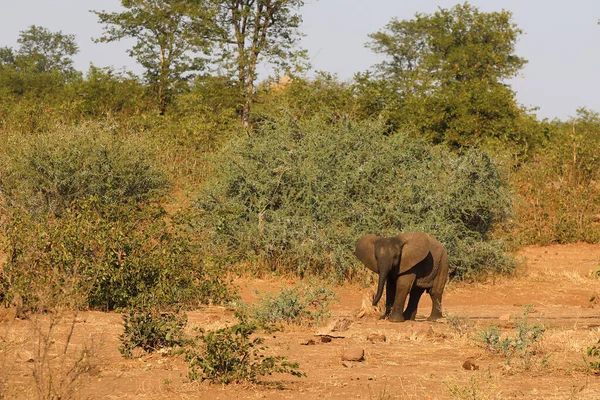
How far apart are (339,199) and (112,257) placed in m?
6.08

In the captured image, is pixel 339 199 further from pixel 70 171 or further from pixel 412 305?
pixel 70 171

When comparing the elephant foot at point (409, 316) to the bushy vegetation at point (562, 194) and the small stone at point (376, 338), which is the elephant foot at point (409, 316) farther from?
the bushy vegetation at point (562, 194)

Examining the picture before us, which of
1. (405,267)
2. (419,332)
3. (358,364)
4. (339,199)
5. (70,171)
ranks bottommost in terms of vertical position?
(419,332)

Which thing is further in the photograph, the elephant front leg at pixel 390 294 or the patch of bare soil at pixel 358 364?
the elephant front leg at pixel 390 294

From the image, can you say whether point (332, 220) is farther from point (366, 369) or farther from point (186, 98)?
point (186, 98)

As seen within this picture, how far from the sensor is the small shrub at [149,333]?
26.1 feet

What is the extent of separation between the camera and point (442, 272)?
12969 millimetres

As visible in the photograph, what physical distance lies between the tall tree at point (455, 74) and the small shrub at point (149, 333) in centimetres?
1834

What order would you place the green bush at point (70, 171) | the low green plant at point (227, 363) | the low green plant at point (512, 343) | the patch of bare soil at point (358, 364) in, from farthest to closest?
the green bush at point (70, 171), the low green plant at point (512, 343), the low green plant at point (227, 363), the patch of bare soil at point (358, 364)

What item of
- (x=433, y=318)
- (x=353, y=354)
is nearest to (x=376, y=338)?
(x=353, y=354)

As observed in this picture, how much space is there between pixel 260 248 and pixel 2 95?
19.7m

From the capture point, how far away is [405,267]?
483 inches

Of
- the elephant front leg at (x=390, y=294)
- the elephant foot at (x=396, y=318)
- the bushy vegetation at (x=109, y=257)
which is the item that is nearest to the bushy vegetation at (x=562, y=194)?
the elephant front leg at (x=390, y=294)

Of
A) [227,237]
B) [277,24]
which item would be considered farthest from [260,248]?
[277,24]
